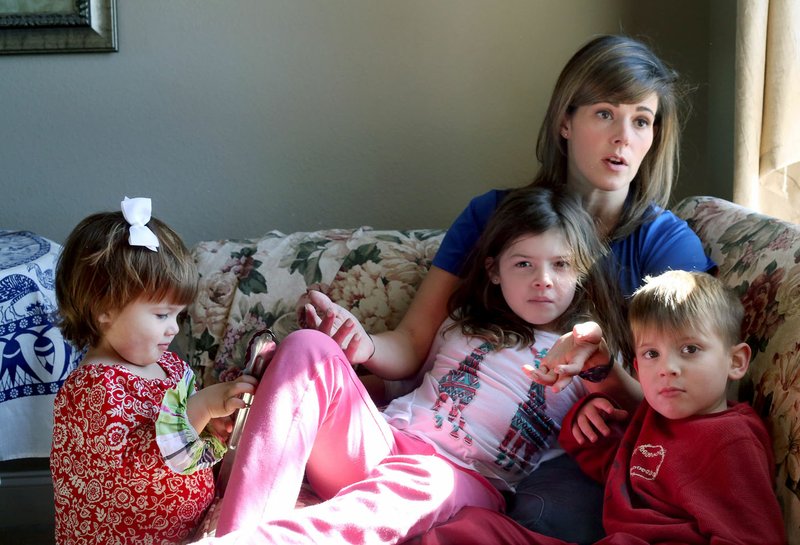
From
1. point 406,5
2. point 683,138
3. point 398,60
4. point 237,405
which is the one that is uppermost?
point 406,5

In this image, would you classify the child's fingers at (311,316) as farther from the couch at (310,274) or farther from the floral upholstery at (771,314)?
the floral upholstery at (771,314)

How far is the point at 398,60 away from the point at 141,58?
0.68 metres

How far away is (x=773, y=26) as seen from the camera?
1.68 meters

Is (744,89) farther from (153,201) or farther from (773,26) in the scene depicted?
(153,201)

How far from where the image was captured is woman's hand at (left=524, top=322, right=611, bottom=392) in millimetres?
1329

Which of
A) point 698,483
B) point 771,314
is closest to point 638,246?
point 771,314

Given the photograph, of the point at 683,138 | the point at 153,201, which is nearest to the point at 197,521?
the point at 153,201

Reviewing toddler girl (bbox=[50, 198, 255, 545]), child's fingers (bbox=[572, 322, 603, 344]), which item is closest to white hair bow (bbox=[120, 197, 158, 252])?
toddler girl (bbox=[50, 198, 255, 545])

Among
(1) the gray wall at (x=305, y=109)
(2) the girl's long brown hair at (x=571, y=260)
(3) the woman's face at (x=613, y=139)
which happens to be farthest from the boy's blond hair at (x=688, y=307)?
(1) the gray wall at (x=305, y=109)

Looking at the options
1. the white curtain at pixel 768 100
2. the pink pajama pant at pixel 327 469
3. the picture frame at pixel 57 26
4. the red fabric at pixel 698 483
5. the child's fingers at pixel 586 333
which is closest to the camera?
the red fabric at pixel 698 483

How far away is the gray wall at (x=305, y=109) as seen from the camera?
2.15m

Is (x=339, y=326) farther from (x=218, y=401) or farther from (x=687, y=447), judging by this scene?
(x=687, y=447)

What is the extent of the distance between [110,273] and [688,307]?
3.03 ft

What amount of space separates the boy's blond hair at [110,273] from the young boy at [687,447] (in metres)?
0.61
